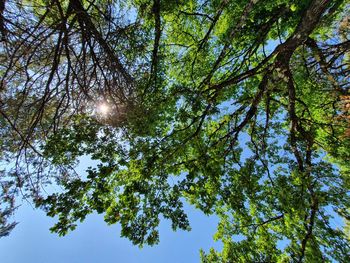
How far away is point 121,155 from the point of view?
5.34 m

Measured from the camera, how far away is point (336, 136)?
8.40m

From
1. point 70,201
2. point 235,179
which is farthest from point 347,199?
point 70,201

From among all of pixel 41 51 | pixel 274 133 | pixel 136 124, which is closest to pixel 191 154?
pixel 136 124

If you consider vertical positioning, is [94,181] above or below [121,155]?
below

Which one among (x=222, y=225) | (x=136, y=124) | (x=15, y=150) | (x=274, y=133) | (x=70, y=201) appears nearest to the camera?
(x=70, y=201)

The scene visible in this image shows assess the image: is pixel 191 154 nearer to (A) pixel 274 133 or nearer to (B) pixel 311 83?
(A) pixel 274 133

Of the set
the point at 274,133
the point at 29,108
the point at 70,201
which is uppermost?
the point at 274,133

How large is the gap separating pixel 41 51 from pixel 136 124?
116 inches

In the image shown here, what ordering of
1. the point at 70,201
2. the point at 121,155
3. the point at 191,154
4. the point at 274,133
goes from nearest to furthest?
the point at 70,201, the point at 121,155, the point at 191,154, the point at 274,133

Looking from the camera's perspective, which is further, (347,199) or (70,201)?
(347,199)

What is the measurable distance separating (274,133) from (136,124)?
5.00 m

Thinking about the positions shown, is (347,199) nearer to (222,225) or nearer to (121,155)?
(222,225)

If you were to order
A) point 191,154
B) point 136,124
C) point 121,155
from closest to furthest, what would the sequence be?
point 121,155
point 136,124
point 191,154

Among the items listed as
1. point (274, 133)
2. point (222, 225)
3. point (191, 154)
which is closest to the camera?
point (191, 154)
